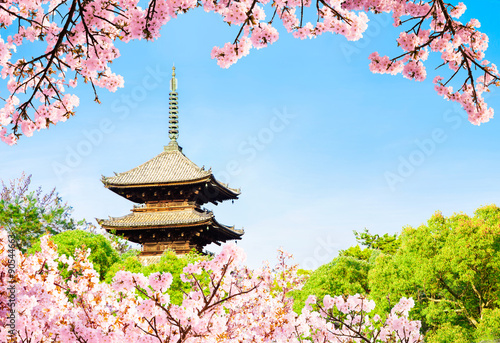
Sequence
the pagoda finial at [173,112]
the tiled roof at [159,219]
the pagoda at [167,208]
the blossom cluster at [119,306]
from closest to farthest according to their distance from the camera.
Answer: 1. the blossom cluster at [119,306]
2. the tiled roof at [159,219]
3. the pagoda at [167,208]
4. the pagoda finial at [173,112]

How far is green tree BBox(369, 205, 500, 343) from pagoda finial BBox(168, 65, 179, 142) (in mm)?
18454

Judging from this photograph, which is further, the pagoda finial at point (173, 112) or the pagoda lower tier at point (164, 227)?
the pagoda finial at point (173, 112)

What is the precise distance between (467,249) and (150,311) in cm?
1632

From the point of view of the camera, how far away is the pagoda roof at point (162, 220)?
2823cm

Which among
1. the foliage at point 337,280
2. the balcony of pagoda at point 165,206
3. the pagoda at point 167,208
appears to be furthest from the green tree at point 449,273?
the balcony of pagoda at point 165,206

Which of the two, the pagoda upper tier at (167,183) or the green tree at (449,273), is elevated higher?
the pagoda upper tier at (167,183)

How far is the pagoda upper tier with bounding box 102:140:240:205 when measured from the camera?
29.7 m

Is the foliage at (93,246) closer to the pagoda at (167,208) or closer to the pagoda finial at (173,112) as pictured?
the pagoda at (167,208)

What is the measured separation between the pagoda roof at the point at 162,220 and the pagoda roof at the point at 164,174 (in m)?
1.82

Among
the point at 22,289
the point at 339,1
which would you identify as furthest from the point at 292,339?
the point at 339,1

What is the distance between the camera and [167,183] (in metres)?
29.7

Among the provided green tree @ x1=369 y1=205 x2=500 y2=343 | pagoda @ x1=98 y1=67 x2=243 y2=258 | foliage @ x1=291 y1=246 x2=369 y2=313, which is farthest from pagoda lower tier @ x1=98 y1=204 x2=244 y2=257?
green tree @ x1=369 y1=205 x2=500 y2=343

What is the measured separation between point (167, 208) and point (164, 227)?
6.26 ft

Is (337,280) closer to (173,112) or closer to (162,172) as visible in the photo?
(162,172)
